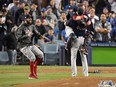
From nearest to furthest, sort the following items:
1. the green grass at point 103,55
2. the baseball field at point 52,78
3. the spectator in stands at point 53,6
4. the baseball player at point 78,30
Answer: the baseball field at point 52,78, the baseball player at point 78,30, the green grass at point 103,55, the spectator in stands at point 53,6

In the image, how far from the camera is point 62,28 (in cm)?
2119

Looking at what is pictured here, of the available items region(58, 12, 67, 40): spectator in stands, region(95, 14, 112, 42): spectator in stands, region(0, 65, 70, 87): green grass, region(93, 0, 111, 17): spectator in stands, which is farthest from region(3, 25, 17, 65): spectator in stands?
region(93, 0, 111, 17): spectator in stands

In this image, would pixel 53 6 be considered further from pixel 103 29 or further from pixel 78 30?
pixel 78 30

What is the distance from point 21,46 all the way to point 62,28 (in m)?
7.09

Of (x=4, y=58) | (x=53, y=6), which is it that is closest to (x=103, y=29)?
(x=53, y=6)

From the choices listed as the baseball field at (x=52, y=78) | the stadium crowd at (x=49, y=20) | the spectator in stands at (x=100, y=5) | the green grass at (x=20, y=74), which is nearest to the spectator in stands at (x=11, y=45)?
the stadium crowd at (x=49, y=20)

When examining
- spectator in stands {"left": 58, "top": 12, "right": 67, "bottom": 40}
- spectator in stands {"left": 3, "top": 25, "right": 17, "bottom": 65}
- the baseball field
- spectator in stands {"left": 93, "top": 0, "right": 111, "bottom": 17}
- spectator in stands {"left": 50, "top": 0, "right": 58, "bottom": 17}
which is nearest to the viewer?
the baseball field

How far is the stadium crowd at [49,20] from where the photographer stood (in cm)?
2059

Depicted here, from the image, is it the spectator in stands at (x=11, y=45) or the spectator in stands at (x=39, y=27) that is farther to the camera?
the spectator in stands at (x=39, y=27)

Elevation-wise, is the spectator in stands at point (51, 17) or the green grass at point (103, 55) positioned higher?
the spectator in stands at point (51, 17)

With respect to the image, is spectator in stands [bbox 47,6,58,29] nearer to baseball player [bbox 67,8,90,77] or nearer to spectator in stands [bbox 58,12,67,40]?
spectator in stands [bbox 58,12,67,40]

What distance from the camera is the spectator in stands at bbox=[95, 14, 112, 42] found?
21.0 metres

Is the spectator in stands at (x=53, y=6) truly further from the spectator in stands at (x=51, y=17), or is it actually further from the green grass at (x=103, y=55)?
the green grass at (x=103, y=55)

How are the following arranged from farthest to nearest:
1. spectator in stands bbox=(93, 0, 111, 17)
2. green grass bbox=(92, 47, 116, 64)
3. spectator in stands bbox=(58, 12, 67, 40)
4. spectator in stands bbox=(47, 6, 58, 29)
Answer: spectator in stands bbox=(93, 0, 111, 17) → spectator in stands bbox=(47, 6, 58, 29) → spectator in stands bbox=(58, 12, 67, 40) → green grass bbox=(92, 47, 116, 64)
